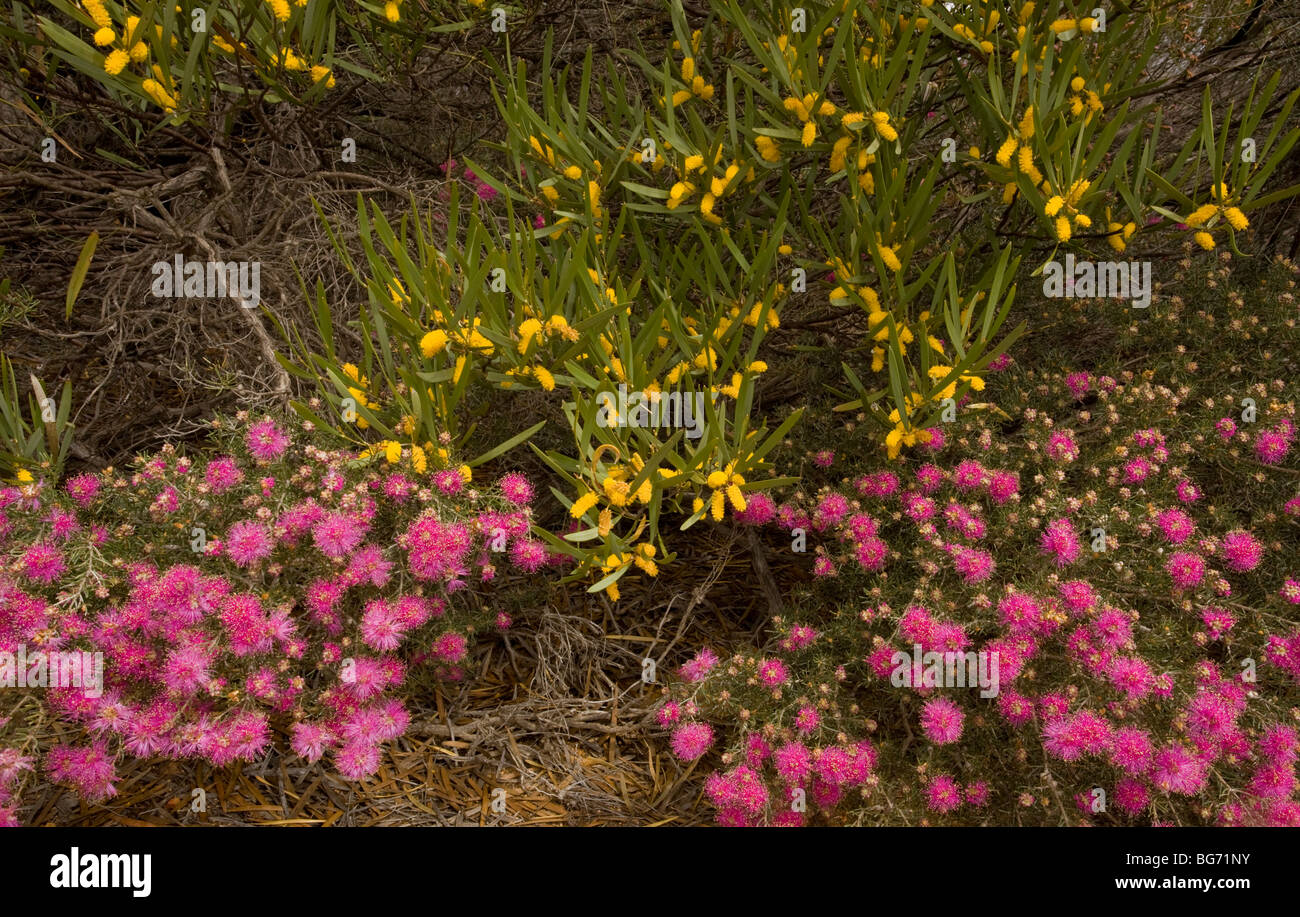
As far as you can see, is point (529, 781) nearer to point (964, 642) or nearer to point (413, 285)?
point (964, 642)

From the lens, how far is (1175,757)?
5.19 feet

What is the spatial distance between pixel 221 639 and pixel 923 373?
1.62m

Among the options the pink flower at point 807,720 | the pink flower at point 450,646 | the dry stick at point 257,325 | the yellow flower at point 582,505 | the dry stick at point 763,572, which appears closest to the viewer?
the yellow flower at point 582,505

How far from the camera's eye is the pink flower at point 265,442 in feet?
6.12

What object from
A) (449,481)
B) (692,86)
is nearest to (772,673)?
(449,481)

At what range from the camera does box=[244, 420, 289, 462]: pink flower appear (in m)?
1.87

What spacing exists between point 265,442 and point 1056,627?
1811mm

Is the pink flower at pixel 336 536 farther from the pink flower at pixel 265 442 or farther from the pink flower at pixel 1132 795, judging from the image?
the pink flower at pixel 1132 795

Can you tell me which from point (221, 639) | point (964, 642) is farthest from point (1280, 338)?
point (221, 639)

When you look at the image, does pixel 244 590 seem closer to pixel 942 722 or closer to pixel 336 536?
pixel 336 536

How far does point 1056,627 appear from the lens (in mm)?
1725

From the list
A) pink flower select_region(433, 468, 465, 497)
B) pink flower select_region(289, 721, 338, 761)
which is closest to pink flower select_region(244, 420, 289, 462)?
pink flower select_region(433, 468, 465, 497)

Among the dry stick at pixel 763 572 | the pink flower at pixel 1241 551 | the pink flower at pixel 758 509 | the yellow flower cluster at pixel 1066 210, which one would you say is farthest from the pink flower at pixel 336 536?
the pink flower at pixel 1241 551

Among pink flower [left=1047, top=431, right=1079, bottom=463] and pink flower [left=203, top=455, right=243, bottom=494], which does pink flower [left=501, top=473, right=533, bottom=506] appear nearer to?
pink flower [left=203, top=455, right=243, bottom=494]
